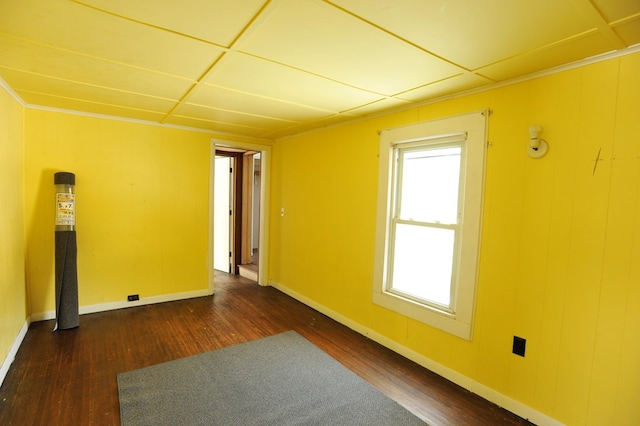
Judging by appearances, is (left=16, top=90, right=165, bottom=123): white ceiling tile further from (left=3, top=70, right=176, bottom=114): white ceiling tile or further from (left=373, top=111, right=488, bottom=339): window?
(left=373, top=111, right=488, bottom=339): window

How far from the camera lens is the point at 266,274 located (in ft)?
16.6

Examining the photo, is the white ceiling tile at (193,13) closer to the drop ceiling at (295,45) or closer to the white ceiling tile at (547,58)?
the drop ceiling at (295,45)

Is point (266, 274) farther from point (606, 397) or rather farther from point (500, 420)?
point (606, 397)

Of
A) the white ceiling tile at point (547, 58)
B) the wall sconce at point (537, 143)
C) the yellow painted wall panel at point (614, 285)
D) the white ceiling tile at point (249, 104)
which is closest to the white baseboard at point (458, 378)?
the yellow painted wall panel at point (614, 285)

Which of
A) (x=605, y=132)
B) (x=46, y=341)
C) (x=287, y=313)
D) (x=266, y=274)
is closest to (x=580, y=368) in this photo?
(x=605, y=132)

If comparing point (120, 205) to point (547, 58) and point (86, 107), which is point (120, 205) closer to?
→ point (86, 107)

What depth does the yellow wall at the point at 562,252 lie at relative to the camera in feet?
5.63

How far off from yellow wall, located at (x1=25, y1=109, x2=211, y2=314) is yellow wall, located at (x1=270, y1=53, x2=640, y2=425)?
3015 millimetres

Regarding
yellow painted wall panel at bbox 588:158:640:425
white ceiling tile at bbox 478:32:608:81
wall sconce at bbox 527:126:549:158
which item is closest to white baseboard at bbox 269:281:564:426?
yellow painted wall panel at bbox 588:158:640:425

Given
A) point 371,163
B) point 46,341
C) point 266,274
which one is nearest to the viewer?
point 46,341

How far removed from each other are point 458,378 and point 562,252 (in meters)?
1.27

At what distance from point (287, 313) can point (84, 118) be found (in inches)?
129

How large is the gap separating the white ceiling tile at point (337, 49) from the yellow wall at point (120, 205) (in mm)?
2746

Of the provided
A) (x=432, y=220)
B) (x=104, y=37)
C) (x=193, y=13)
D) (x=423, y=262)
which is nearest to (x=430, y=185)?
(x=432, y=220)
